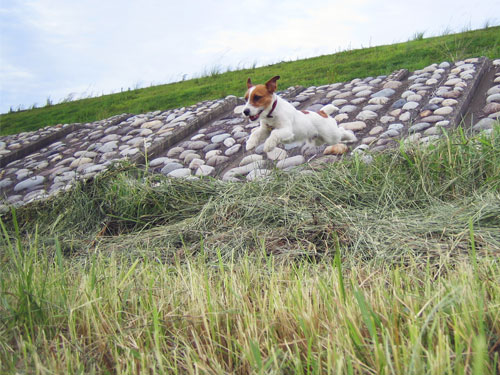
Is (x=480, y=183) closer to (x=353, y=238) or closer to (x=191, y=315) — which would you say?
(x=353, y=238)

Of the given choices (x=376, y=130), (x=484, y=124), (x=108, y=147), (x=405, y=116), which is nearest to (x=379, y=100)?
(x=405, y=116)

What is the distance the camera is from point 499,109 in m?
4.08

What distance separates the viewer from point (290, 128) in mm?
3527

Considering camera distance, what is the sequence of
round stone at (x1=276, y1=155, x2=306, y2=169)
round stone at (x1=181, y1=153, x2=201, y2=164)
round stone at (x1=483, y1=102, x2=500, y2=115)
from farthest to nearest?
round stone at (x1=181, y1=153, x2=201, y2=164), round stone at (x1=483, y1=102, x2=500, y2=115), round stone at (x1=276, y1=155, x2=306, y2=169)

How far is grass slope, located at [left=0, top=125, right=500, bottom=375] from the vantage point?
0.99 m

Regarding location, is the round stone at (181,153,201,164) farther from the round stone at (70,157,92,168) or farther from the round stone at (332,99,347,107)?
the round stone at (332,99,347,107)

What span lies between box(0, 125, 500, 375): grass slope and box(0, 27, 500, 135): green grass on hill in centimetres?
410

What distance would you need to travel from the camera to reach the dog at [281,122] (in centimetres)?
A: 333

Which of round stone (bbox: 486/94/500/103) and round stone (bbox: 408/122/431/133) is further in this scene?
round stone (bbox: 486/94/500/103)

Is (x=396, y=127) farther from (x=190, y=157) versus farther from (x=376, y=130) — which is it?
(x=190, y=157)

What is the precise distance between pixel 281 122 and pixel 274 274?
221 cm

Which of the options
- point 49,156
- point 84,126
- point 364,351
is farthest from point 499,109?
point 84,126

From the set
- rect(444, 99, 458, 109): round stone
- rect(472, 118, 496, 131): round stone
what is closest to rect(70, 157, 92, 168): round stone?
rect(444, 99, 458, 109): round stone

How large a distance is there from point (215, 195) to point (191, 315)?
5.69ft
